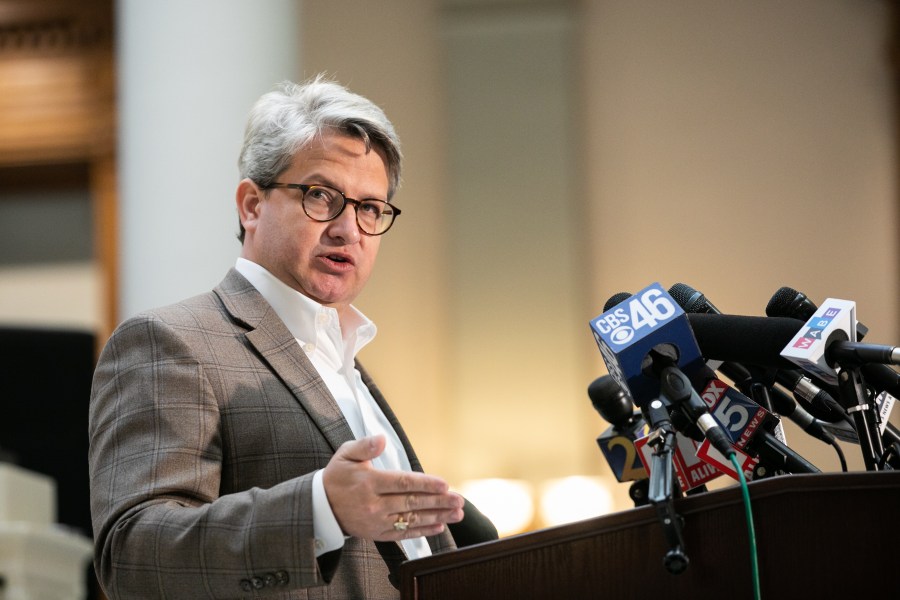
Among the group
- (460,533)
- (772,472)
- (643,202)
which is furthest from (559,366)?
(772,472)

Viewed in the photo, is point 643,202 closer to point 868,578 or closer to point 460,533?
point 460,533

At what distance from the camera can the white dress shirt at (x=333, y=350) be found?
1925mm

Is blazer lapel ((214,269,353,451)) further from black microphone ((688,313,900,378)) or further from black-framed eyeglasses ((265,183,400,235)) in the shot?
black microphone ((688,313,900,378))

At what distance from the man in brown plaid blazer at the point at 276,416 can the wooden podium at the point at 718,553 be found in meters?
0.09

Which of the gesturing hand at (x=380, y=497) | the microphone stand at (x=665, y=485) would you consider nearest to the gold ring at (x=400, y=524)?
the gesturing hand at (x=380, y=497)

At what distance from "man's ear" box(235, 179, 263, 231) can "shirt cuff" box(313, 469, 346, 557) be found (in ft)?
2.55

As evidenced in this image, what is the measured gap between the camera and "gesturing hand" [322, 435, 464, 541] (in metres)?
1.34

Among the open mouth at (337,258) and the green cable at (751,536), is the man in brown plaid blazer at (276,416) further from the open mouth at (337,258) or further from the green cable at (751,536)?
the green cable at (751,536)

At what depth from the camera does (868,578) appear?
1.23m

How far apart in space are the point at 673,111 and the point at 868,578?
15.0 feet

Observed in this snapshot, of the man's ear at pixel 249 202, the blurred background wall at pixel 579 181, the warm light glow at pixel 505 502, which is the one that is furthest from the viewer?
the blurred background wall at pixel 579 181

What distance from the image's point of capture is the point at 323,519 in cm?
142

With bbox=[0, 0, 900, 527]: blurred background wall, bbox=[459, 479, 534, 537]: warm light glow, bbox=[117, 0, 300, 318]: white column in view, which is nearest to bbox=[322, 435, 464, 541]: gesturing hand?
bbox=[117, 0, 300, 318]: white column

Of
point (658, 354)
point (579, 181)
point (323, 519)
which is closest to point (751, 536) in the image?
point (658, 354)
